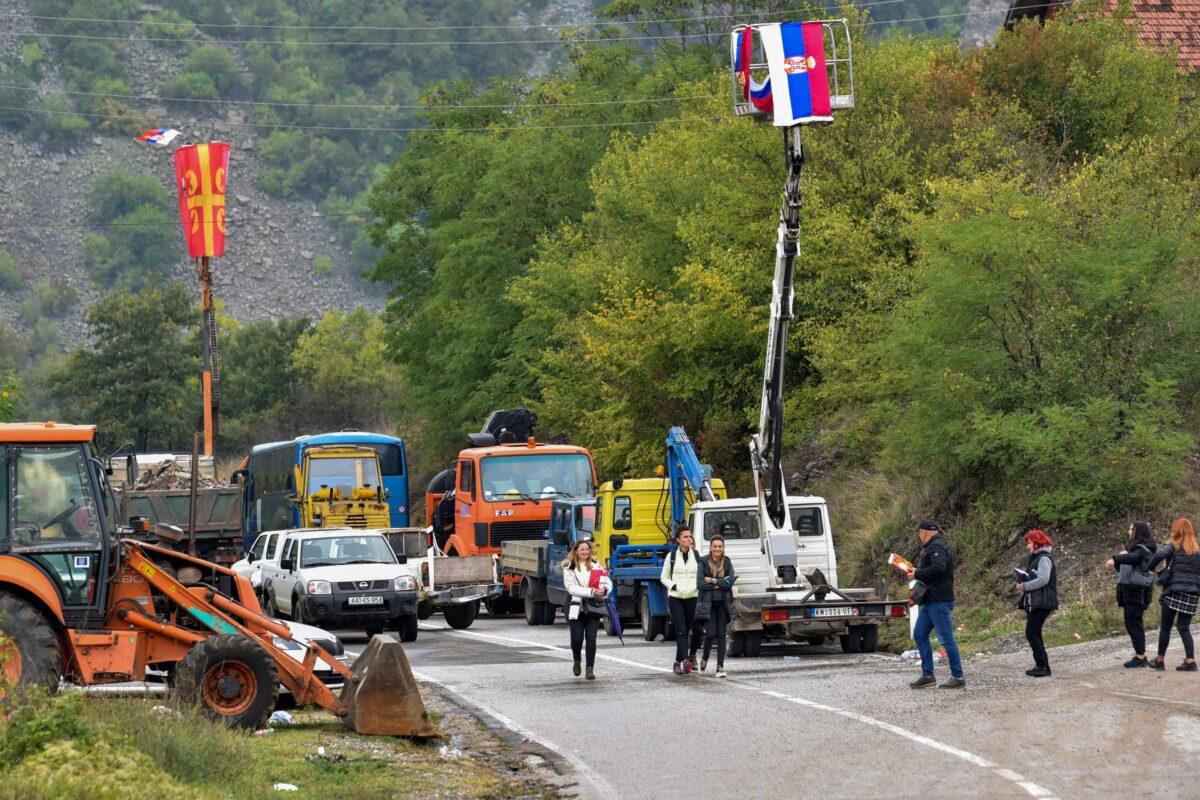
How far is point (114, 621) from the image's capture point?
15484 millimetres

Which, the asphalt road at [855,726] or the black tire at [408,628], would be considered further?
the black tire at [408,628]

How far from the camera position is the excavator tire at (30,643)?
14383 mm

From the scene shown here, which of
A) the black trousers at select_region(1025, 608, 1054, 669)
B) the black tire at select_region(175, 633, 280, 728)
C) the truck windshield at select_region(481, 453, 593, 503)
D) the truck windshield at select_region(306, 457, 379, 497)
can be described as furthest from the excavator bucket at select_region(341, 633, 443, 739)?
the truck windshield at select_region(306, 457, 379, 497)

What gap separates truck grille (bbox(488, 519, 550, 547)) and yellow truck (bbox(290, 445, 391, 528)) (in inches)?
154

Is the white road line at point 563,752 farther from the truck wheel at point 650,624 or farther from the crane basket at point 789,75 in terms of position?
the crane basket at point 789,75

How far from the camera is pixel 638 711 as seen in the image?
1667 centimetres

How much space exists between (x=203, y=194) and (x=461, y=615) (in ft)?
150

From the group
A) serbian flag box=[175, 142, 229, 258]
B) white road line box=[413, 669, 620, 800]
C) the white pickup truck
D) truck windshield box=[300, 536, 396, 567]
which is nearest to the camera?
white road line box=[413, 669, 620, 800]

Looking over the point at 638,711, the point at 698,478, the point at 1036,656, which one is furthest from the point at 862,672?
the point at 698,478

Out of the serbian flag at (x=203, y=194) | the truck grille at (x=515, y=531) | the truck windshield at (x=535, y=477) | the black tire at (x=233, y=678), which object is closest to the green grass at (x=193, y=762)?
the black tire at (x=233, y=678)

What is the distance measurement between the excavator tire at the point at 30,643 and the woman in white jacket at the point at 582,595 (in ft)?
21.8

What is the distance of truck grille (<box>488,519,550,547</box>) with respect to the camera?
Result: 36281mm

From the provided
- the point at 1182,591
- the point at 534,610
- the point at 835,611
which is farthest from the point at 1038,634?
the point at 534,610

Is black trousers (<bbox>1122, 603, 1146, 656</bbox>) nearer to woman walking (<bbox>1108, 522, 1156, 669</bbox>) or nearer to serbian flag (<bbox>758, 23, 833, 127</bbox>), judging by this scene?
woman walking (<bbox>1108, 522, 1156, 669</bbox>)
